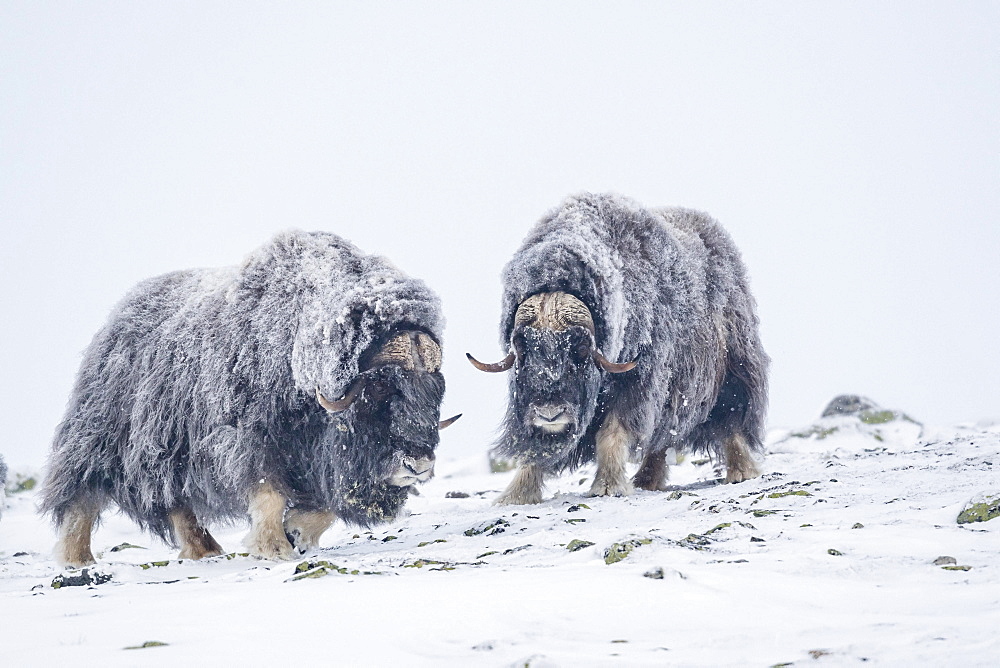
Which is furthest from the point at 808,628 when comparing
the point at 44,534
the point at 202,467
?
the point at 44,534

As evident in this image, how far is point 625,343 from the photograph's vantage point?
611 centimetres

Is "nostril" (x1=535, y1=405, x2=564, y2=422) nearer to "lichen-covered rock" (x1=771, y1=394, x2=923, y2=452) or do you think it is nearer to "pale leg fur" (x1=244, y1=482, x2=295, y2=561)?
"pale leg fur" (x1=244, y1=482, x2=295, y2=561)

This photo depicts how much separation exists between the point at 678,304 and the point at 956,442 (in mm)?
2022

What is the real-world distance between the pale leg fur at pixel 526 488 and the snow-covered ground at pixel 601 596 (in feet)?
4.18

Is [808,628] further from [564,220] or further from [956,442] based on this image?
[956,442]

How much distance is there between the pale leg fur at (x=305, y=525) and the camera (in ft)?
16.9

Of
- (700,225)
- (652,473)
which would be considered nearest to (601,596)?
(652,473)

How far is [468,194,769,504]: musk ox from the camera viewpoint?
5.88 metres

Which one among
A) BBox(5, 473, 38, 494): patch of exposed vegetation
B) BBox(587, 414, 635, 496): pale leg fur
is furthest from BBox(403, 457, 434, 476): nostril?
BBox(5, 473, 38, 494): patch of exposed vegetation

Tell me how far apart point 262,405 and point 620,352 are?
2.14 metres

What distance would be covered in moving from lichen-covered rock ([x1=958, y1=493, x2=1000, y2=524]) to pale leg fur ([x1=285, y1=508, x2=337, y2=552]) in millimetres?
2874

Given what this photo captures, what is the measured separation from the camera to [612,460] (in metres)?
6.07

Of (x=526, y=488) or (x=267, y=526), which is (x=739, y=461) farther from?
(x=267, y=526)

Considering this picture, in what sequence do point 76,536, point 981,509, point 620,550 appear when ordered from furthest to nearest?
point 76,536, point 981,509, point 620,550
